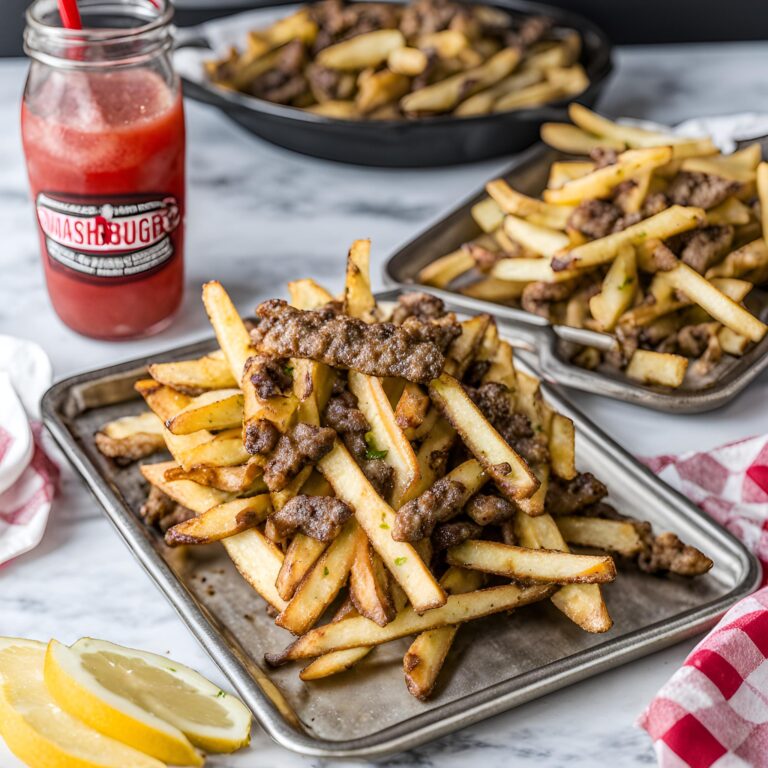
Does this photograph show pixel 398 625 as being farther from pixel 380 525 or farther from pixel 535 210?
pixel 535 210

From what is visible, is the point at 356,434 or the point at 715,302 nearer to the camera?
the point at 356,434

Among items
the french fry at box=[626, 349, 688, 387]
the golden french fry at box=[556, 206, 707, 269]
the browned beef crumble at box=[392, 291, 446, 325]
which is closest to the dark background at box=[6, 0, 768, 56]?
the golden french fry at box=[556, 206, 707, 269]

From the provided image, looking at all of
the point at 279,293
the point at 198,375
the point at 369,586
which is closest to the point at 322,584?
the point at 369,586

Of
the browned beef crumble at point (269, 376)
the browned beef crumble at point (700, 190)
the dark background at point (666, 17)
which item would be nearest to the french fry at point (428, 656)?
the browned beef crumble at point (269, 376)

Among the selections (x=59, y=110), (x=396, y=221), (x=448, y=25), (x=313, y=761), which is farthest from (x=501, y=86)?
(x=313, y=761)

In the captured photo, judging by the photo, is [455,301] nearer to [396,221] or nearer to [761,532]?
[396,221]

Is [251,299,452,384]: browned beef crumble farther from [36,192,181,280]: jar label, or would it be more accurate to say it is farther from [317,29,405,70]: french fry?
[317,29,405,70]: french fry

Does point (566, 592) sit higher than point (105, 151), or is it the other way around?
point (105, 151)
